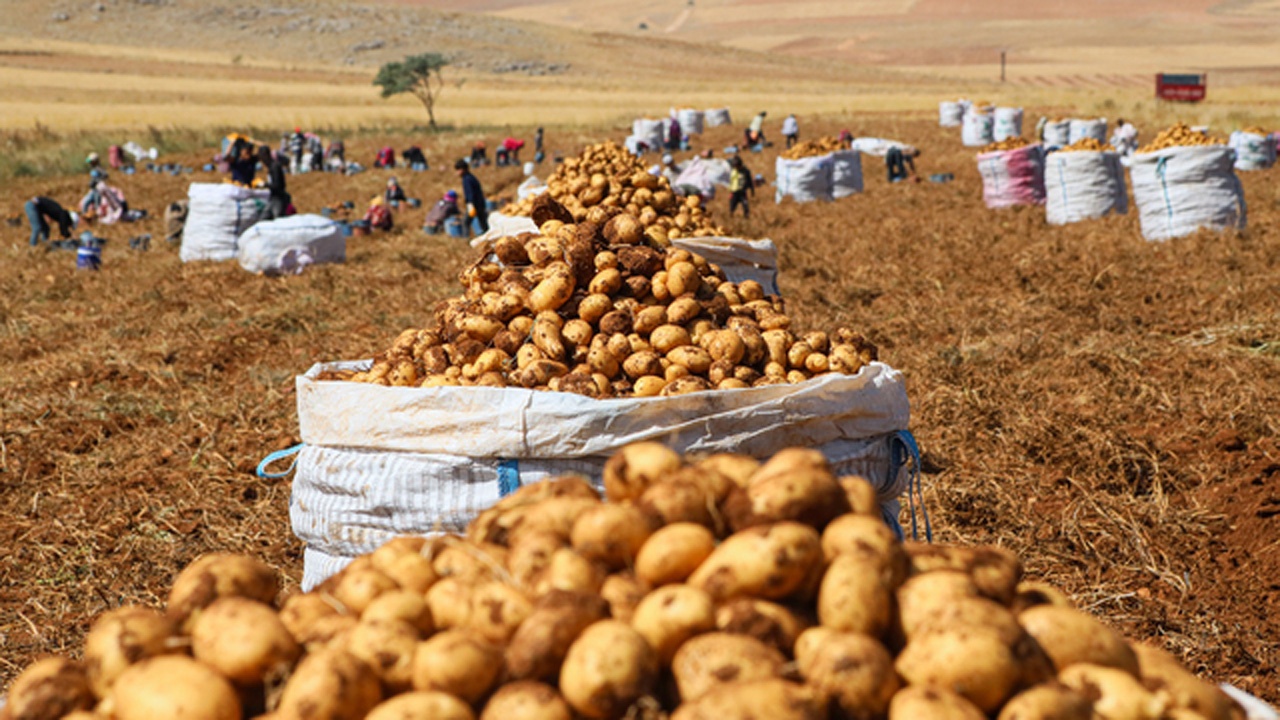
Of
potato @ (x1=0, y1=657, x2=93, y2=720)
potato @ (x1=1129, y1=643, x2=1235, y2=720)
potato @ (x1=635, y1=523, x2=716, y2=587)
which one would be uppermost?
potato @ (x1=635, y1=523, x2=716, y2=587)

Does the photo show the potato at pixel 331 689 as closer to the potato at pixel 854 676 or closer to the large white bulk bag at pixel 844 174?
the potato at pixel 854 676

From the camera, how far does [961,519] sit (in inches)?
186

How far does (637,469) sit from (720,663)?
2.09 feet

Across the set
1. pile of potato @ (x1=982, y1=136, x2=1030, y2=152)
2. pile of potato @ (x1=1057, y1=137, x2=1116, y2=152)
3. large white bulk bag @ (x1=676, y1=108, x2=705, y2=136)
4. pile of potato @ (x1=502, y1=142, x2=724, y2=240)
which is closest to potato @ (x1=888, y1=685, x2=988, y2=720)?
pile of potato @ (x1=502, y1=142, x2=724, y2=240)

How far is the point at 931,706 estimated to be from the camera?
5.30 ft

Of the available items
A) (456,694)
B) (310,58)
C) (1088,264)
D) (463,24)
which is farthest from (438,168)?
(463,24)

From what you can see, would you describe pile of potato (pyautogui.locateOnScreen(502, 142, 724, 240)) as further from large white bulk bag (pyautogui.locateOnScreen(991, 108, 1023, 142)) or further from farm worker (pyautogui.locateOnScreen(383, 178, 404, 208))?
large white bulk bag (pyautogui.locateOnScreen(991, 108, 1023, 142))

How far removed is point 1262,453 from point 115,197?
18285mm

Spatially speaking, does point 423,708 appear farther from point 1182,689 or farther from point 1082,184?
point 1082,184

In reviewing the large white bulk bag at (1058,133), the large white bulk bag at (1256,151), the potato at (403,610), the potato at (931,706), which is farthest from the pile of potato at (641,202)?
the large white bulk bag at (1058,133)

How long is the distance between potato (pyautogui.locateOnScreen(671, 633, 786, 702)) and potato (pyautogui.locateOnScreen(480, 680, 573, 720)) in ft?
0.69

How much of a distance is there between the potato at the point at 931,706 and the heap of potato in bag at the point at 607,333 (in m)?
1.78

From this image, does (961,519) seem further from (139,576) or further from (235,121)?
(235,121)

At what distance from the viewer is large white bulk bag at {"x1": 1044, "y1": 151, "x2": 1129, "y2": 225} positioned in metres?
13.2
